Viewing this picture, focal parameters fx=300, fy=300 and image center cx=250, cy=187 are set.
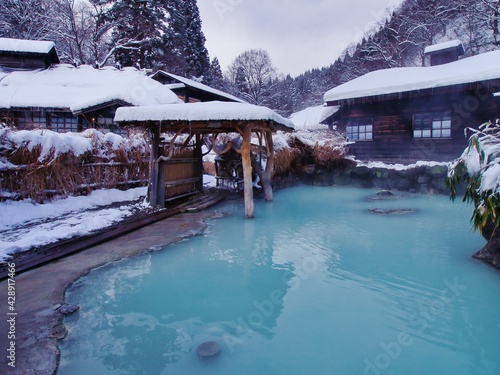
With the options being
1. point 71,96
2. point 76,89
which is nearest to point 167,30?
point 76,89

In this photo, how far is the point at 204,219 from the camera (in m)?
7.48

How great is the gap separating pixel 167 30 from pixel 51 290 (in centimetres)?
2678

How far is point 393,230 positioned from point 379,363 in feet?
15.0

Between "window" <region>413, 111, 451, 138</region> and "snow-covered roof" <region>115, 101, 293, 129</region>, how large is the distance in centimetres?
1036

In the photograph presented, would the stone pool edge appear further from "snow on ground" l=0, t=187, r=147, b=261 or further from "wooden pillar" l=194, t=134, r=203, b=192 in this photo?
"wooden pillar" l=194, t=134, r=203, b=192

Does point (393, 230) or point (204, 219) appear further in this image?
point (204, 219)

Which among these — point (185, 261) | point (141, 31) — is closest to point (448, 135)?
point (185, 261)

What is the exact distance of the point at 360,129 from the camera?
52.4 ft

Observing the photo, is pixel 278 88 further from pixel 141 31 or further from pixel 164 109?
pixel 164 109

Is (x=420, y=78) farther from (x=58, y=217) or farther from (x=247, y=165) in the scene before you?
(x=58, y=217)

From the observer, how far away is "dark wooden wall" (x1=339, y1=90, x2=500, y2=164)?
41.8 feet

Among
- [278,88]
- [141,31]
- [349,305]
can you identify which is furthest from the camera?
[278,88]

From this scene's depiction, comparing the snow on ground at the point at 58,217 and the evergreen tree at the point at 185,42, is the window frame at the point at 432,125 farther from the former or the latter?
the evergreen tree at the point at 185,42

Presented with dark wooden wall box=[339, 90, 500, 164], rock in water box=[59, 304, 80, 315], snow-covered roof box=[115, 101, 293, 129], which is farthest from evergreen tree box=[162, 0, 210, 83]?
rock in water box=[59, 304, 80, 315]
